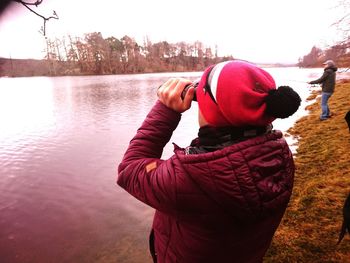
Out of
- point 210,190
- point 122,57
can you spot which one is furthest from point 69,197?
point 122,57

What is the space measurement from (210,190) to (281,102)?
0.42 meters

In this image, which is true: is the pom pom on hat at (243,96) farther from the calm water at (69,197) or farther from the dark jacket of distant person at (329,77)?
the dark jacket of distant person at (329,77)

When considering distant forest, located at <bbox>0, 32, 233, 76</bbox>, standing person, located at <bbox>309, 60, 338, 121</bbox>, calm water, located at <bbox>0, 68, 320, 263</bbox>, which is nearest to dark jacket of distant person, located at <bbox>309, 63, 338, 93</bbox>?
standing person, located at <bbox>309, 60, 338, 121</bbox>

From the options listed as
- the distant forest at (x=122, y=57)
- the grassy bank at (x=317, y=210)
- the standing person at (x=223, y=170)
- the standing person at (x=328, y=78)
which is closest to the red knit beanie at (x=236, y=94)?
the standing person at (x=223, y=170)

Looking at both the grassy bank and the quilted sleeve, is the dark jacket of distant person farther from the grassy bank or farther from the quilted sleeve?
the quilted sleeve

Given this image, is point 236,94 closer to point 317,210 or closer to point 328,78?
point 317,210

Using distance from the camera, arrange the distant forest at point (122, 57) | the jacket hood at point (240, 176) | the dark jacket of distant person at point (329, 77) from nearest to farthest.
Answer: the jacket hood at point (240, 176) < the dark jacket of distant person at point (329, 77) < the distant forest at point (122, 57)

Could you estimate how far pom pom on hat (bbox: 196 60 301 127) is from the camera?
40.8 inches

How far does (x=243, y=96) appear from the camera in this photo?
1031 millimetres

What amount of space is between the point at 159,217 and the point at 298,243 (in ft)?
8.82

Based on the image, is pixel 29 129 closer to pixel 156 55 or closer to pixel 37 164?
pixel 37 164

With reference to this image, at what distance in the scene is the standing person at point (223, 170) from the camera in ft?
3.41

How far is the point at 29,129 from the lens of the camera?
13.3 meters

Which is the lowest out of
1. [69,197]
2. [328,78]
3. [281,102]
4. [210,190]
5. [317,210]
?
[69,197]
